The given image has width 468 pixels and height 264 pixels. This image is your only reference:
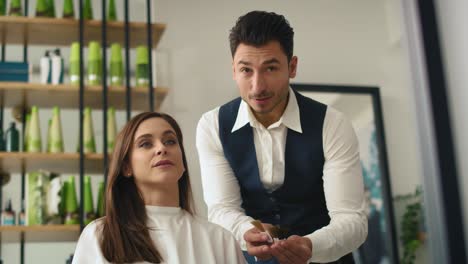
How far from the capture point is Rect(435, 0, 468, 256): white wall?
1625 mm

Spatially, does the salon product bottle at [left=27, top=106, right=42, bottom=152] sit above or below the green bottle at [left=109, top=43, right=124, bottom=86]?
below

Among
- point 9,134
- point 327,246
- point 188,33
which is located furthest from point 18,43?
point 327,246

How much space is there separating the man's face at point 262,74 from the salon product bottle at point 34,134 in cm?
137

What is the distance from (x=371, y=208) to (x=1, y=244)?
5.21ft

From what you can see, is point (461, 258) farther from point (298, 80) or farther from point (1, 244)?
point (1, 244)

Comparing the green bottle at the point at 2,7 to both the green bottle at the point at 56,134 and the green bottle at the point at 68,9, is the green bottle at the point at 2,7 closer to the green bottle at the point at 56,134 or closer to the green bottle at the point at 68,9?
the green bottle at the point at 68,9

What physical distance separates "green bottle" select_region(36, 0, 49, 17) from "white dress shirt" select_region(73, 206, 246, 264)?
170 centimetres

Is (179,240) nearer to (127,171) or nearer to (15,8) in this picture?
(127,171)

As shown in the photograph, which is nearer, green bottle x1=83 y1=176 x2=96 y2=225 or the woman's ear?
the woman's ear

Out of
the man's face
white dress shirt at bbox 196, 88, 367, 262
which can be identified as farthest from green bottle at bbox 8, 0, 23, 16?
the man's face

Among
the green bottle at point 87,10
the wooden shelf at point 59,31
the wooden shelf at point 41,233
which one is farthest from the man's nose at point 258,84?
the green bottle at point 87,10

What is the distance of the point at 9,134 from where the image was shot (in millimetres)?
2664

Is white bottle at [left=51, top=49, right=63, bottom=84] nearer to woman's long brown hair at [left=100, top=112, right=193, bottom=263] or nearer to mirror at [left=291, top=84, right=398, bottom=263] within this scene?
mirror at [left=291, top=84, right=398, bottom=263]

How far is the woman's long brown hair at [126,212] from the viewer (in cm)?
124
